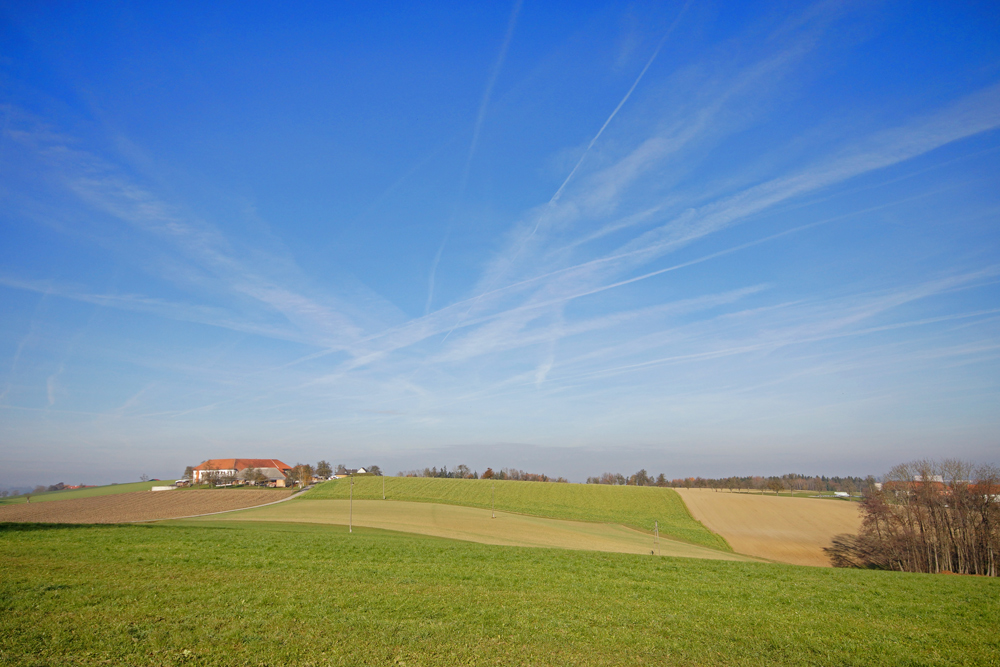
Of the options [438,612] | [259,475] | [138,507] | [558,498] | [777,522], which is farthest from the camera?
[259,475]

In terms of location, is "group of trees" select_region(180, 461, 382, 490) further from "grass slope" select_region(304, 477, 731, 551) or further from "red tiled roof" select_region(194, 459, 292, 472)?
"grass slope" select_region(304, 477, 731, 551)

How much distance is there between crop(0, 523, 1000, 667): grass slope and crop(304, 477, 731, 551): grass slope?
176 feet

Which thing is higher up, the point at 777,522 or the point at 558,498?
the point at 558,498

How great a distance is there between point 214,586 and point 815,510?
9534cm

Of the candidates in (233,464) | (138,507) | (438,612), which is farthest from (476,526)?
(233,464)

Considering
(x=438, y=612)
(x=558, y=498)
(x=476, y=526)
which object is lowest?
(x=558, y=498)

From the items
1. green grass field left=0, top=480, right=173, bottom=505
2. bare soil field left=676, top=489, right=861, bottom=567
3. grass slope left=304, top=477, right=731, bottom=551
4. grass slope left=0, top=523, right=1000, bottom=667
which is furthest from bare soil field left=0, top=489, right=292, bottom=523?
bare soil field left=676, top=489, right=861, bottom=567

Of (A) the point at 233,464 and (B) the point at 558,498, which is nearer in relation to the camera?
(B) the point at 558,498

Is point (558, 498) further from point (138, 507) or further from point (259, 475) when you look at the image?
point (259, 475)

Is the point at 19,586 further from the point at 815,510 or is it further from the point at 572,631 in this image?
the point at 815,510

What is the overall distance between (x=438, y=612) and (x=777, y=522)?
7994 cm

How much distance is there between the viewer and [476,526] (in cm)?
5644

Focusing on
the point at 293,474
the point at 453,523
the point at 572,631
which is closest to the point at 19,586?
the point at 572,631

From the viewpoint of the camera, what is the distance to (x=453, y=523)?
191 ft
